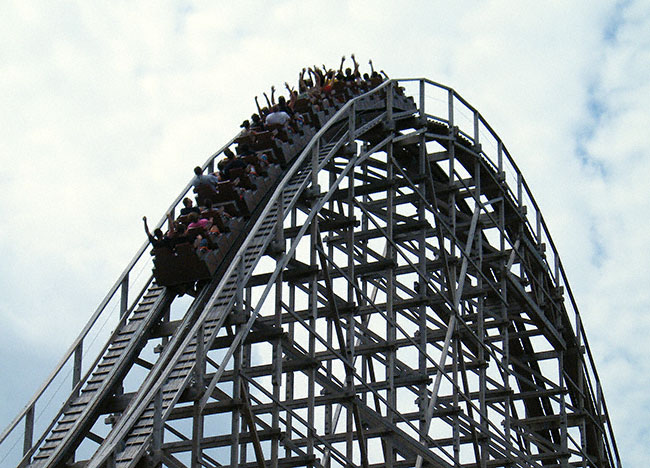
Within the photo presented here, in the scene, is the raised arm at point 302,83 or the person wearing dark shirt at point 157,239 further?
the raised arm at point 302,83

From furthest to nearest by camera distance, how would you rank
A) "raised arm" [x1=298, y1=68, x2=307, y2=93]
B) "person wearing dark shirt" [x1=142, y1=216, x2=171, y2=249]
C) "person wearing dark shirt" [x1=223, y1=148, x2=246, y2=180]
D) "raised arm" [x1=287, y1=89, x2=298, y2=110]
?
"raised arm" [x1=298, y1=68, x2=307, y2=93], "raised arm" [x1=287, y1=89, x2=298, y2=110], "person wearing dark shirt" [x1=223, y1=148, x2=246, y2=180], "person wearing dark shirt" [x1=142, y1=216, x2=171, y2=249]

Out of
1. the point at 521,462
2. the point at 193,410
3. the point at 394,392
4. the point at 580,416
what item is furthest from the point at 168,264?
the point at 580,416

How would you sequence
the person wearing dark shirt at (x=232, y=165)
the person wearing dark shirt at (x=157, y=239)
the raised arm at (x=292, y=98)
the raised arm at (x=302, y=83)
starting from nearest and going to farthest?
the person wearing dark shirt at (x=157, y=239), the person wearing dark shirt at (x=232, y=165), the raised arm at (x=292, y=98), the raised arm at (x=302, y=83)

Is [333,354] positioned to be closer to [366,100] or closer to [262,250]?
[262,250]

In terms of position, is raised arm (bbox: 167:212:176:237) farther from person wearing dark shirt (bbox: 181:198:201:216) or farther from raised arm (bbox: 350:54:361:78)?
raised arm (bbox: 350:54:361:78)

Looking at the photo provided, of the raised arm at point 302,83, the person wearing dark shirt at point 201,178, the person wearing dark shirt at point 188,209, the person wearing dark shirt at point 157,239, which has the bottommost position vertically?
the person wearing dark shirt at point 157,239

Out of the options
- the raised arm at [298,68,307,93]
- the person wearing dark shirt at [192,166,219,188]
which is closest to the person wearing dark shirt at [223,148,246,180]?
the person wearing dark shirt at [192,166,219,188]

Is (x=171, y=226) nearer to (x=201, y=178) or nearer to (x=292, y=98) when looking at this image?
(x=201, y=178)

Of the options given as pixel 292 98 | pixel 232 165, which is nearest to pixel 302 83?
pixel 292 98

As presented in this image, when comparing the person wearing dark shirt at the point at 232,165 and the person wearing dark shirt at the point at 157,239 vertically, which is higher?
the person wearing dark shirt at the point at 232,165

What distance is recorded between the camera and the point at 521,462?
1984 cm

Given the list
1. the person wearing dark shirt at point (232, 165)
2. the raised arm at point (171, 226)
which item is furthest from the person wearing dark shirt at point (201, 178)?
the raised arm at point (171, 226)

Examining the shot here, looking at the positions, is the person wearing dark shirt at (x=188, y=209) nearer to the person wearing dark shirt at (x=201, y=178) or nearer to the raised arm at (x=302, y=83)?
the person wearing dark shirt at (x=201, y=178)

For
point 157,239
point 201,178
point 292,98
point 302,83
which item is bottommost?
point 157,239
